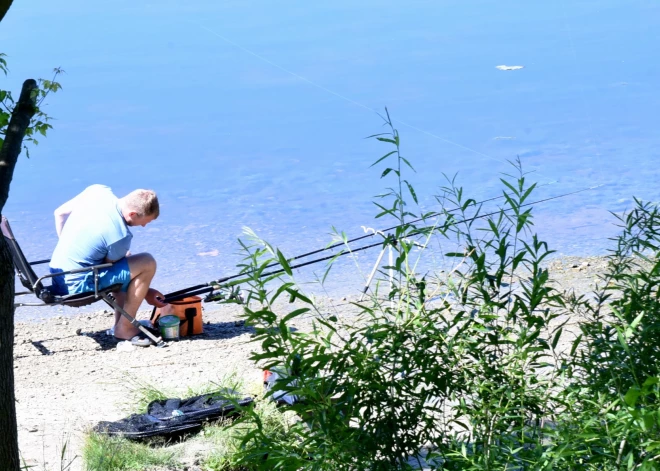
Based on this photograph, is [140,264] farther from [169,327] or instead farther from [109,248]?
[169,327]

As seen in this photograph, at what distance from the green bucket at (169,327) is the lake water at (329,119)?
63.0 inches

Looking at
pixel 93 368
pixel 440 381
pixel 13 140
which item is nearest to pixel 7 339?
pixel 13 140

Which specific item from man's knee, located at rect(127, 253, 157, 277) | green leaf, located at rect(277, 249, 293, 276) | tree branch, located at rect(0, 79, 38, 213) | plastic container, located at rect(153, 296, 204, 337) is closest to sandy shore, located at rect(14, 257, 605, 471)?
plastic container, located at rect(153, 296, 204, 337)

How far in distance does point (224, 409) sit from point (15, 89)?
11321 mm

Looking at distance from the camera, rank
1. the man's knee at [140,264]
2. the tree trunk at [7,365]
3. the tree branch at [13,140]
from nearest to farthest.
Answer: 1. the tree trunk at [7,365]
2. the tree branch at [13,140]
3. the man's knee at [140,264]

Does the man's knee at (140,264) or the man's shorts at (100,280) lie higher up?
the man's knee at (140,264)

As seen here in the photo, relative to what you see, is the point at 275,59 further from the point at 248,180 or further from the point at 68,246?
the point at 68,246

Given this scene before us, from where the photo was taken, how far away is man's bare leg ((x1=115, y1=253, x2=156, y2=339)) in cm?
658

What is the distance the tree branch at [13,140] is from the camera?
3.07m

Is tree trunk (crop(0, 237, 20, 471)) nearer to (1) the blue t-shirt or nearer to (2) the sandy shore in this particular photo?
(2) the sandy shore

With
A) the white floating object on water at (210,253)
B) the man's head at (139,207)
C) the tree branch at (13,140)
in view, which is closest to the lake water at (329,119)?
the white floating object on water at (210,253)

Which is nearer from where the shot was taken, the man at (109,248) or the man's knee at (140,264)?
the man at (109,248)

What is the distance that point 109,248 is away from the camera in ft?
21.2

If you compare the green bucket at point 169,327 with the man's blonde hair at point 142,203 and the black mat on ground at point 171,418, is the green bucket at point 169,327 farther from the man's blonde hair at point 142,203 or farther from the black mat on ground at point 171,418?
the black mat on ground at point 171,418
